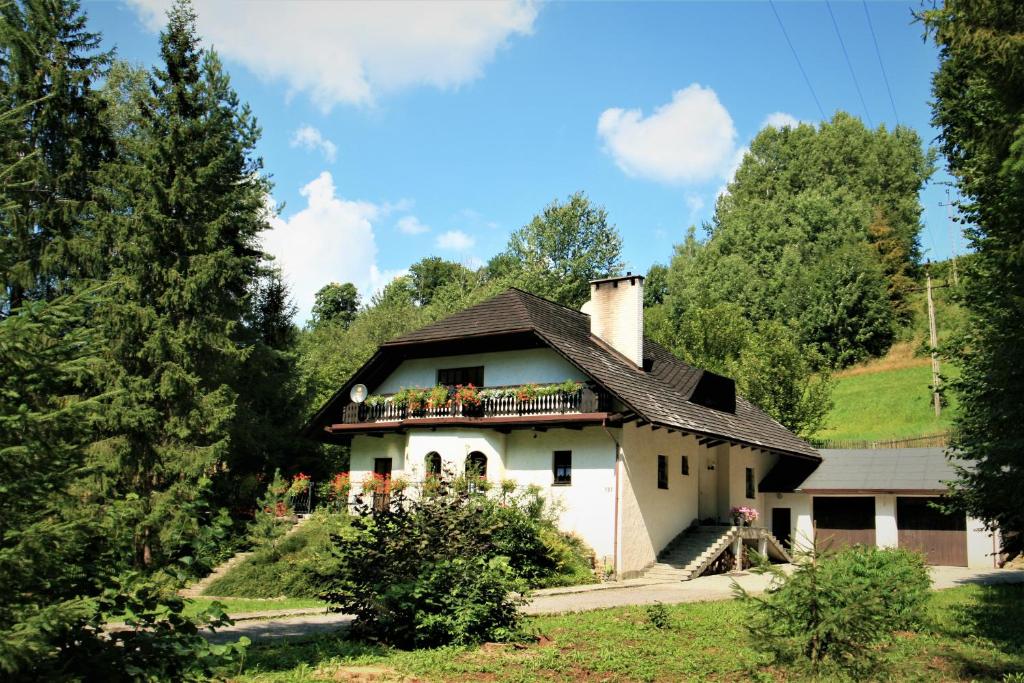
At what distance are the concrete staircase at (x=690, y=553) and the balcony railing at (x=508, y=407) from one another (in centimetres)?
494

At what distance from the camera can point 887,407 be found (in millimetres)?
44281

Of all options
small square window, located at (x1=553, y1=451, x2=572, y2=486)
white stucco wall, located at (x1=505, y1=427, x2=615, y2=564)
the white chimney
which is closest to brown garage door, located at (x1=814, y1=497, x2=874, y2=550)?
the white chimney

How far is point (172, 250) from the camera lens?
25.7 m

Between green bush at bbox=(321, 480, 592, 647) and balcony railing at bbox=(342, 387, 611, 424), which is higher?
balcony railing at bbox=(342, 387, 611, 424)

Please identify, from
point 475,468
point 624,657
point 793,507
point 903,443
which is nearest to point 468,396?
point 475,468

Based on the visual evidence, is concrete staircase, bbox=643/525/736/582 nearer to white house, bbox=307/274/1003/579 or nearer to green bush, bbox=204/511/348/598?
white house, bbox=307/274/1003/579

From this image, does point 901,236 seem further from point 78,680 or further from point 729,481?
point 78,680

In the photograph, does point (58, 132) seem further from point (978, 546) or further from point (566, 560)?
point (978, 546)

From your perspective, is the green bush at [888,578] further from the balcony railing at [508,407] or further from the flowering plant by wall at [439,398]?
the flowering plant by wall at [439,398]

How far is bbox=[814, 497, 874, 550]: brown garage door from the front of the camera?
29422 millimetres

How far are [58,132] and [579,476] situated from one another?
66.4 ft

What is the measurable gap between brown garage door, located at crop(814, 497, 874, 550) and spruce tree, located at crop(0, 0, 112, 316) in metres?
26.9

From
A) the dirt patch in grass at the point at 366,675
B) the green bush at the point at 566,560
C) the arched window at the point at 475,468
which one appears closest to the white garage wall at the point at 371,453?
the arched window at the point at 475,468

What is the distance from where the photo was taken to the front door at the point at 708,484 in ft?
91.3
